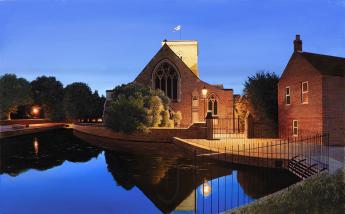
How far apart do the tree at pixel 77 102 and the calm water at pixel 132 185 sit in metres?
53.2

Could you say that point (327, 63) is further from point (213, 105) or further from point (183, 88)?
point (183, 88)

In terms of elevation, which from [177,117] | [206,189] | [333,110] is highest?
[333,110]

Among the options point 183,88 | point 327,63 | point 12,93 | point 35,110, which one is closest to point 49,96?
point 35,110

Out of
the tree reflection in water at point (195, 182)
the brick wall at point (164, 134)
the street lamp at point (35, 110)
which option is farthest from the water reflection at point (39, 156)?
the street lamp at point (35, 110)

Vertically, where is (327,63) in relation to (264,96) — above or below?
above

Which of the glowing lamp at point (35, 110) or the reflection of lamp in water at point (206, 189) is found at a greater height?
the glowing lamp at point (35, 110)

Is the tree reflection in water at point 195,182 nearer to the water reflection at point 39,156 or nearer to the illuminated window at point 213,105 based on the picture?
the water reflection at point 39,156

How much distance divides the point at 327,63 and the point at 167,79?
80.7 feet

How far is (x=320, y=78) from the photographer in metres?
24.5

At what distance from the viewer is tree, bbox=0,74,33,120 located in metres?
68.2

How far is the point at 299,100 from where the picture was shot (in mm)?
27234

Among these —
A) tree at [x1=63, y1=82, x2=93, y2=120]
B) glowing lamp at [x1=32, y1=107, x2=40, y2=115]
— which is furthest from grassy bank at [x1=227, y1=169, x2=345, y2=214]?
glowing lamp at [x1=32, y1=107, x2=40, y2=115]

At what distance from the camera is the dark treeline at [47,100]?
71.1m

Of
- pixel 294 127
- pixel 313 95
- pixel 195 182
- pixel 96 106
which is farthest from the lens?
pixel 96 106
